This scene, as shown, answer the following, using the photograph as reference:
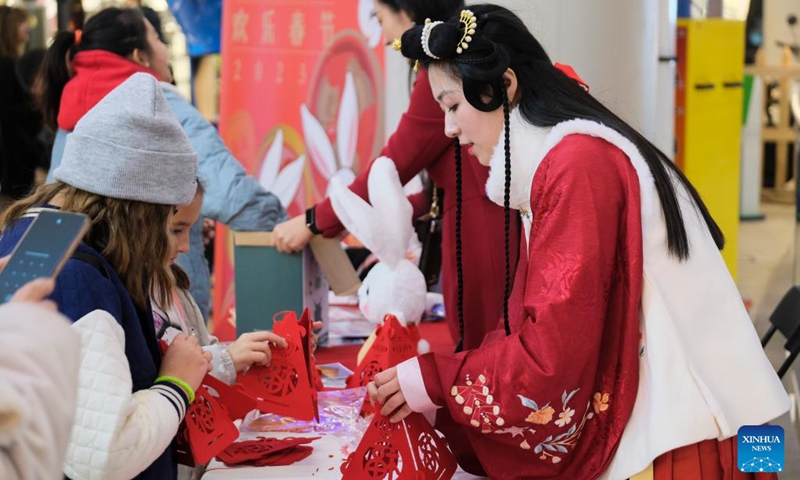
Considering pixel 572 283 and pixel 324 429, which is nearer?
pixel 572 283

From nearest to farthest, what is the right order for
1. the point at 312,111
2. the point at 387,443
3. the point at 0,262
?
the point at 0,262, the point at 387,443, the point at 312,111

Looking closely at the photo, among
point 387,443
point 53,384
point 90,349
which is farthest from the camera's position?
point 387,443

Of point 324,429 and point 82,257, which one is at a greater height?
point 82,257

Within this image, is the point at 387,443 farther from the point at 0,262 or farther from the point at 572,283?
the point at 0,262

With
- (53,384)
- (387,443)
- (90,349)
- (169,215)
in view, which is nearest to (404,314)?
(387,443)

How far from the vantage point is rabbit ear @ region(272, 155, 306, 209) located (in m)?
4.43

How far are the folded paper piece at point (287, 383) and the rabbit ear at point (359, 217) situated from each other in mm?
534

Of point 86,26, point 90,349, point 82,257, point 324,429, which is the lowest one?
point 324,429

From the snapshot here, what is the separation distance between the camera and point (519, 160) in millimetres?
1693

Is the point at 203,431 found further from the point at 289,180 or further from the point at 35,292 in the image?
the point at 289,180

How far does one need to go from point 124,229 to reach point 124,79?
142 cm

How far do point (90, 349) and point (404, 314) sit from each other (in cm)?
115

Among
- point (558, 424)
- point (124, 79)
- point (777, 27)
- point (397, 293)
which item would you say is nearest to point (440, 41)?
point (558, 424)

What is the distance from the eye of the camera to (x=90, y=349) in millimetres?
1411
